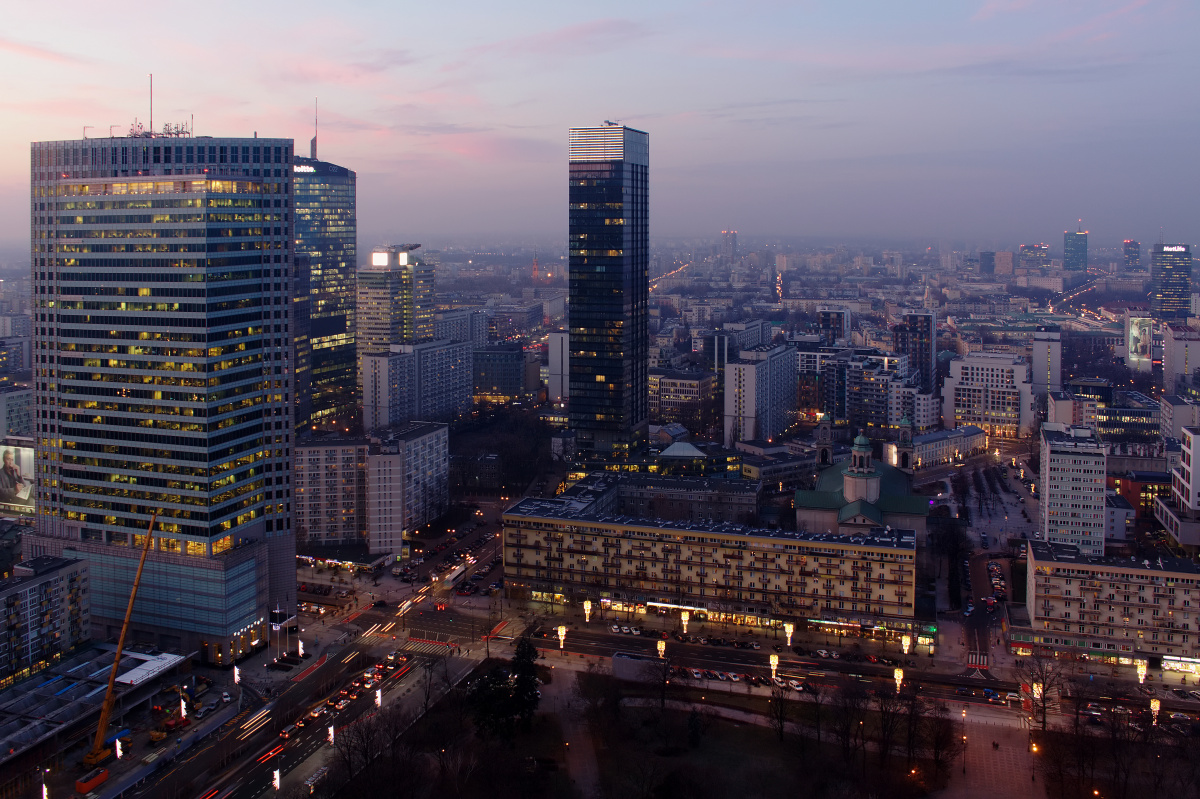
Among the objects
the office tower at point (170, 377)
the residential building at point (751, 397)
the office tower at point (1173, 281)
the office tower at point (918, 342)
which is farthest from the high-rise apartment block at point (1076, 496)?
the office tower at point (1173, 281)

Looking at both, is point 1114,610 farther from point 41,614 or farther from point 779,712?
point 41,614

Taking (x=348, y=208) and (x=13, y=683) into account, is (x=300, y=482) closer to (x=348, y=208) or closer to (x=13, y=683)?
(x=13, y=683)

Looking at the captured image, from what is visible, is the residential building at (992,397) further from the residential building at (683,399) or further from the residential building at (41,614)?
the residential building at (41,614)

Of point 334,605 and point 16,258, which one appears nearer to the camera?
point 334,605

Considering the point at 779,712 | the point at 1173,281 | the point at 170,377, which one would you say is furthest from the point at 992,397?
the point at 1173,281

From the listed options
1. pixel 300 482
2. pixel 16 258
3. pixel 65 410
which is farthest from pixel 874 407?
pixel 16 258

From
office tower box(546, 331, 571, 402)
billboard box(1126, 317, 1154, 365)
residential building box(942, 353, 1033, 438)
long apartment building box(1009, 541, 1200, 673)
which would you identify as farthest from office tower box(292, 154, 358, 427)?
billboard box(1126, 317, 1154, 365)

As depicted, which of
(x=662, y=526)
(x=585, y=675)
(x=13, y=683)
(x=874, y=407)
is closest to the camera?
(x=13, y=683)
